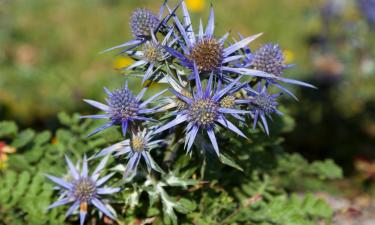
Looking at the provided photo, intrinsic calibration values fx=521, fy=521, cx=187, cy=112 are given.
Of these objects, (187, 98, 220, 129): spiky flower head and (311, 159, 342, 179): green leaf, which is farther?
(311, 159, 342, 179): green leaf

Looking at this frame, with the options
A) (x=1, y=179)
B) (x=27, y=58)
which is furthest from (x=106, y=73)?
(x=1, y=179)

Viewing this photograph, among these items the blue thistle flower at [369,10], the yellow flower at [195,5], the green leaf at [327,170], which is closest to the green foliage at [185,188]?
the green leaf at [327,170]

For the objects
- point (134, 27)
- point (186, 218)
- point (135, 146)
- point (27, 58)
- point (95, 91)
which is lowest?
point (186, 218)

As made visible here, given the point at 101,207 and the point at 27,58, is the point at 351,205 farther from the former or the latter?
the point at 27,58

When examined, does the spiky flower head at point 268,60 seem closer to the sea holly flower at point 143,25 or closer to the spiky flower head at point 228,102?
the spiky flower head at point 228,102

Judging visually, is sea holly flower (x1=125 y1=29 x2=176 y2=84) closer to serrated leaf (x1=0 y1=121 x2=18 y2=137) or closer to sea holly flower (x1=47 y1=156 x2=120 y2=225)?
sea holly flower (x1=47 y1=156 x2=120 y2=225)

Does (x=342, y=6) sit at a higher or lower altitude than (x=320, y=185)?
higher

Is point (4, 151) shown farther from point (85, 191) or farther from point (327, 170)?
point (327, 170)

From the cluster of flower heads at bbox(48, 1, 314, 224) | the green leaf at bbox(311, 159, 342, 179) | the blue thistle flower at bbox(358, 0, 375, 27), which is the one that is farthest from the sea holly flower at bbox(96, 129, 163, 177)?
the blue thistle flower at bbox(358, 0, 375, 27)
